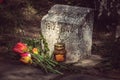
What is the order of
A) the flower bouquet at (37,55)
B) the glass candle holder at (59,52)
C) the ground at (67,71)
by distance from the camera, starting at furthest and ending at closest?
the glass candle holder at (59,52)
the flower bouquet at (37,55)
the ground at (67,71)

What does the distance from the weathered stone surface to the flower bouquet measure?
0.14 metres

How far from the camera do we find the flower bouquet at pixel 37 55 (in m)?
5.51

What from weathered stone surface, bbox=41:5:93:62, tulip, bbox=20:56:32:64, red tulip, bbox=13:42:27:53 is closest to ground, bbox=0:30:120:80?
tulip, bbox=20:56:32:64

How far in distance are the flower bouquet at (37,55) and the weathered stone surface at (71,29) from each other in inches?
5.4

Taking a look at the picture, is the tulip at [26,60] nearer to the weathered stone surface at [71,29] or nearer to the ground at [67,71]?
the ground at [67,71]

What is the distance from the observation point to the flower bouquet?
5511mm

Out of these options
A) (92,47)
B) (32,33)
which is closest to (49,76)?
(92,47)

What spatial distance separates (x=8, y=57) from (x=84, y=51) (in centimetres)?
123

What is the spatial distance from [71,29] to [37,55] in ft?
2.19

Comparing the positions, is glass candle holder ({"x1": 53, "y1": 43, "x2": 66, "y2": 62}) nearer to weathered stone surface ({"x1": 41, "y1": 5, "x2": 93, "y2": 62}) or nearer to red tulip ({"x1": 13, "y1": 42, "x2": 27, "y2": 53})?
weathered stone surface ({"x1": 41, "y1": 5, "x2": 93, "y2": 62})

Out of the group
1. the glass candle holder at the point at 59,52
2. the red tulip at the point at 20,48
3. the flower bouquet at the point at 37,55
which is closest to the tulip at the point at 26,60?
the flower bouquet at the point at 37,55

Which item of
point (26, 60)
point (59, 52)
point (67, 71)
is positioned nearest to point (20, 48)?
point (26, 60)

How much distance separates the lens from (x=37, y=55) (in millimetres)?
5660

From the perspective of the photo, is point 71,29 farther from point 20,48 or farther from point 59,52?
point 20,48
